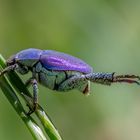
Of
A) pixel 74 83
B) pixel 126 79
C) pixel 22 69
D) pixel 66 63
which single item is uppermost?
pixel 22 69

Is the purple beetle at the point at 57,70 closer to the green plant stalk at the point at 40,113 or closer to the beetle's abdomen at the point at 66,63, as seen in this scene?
the beetle's abdomen at the point at 66,63

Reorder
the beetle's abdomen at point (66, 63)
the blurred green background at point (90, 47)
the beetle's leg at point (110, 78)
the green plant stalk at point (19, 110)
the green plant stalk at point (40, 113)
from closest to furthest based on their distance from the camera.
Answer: the green plant stalk at point (19, 110) → the green plant stalk at point (40, 113) → the beetle's leg at point (110, 78) → the beetle's abdomen at point (66, 63) → the blurred green background at point (90, 47)

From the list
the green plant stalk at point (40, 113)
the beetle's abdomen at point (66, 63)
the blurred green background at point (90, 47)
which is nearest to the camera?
the green plant stalk at point (40, 113)

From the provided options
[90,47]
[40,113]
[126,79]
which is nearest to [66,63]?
[126,79]

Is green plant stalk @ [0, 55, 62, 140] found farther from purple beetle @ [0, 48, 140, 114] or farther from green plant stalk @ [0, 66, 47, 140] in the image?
purple beetle @ [0, 48, 140, 114]

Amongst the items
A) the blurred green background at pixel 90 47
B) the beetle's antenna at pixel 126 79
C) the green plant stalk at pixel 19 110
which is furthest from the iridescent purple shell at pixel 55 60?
the blurred green background at pixel 90 47

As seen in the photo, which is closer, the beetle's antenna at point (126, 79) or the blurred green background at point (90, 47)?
the beetle's antenna at point (126, 79)

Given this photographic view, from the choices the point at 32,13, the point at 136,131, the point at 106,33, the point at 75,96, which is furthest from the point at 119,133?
the point at 32,13

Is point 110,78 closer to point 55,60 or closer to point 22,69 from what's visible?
point 55,60
